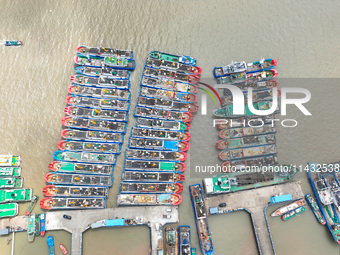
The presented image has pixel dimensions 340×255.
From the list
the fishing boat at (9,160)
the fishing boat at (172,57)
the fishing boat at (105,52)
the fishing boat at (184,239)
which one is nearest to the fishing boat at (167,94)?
the fishing boat at (172,57)

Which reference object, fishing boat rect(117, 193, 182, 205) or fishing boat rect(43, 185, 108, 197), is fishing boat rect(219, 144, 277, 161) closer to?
fishing boat rect(117, 193, 182, 205)

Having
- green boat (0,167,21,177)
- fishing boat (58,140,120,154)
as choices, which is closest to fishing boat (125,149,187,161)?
fishing boat (58,140,120,154)

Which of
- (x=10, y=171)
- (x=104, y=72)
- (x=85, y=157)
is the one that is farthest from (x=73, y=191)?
(x=104, y=72)

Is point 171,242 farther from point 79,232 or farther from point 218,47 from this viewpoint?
point 218,47

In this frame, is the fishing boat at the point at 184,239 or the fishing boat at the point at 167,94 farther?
the fishing boat at the point at 167,94

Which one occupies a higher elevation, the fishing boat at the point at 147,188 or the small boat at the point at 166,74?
the small boat at the point at 166,74

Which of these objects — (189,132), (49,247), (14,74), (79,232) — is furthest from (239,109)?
(14,74)

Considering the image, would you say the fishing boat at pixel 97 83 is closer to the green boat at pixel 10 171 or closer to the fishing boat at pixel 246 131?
the green boat at pixel 10 171
